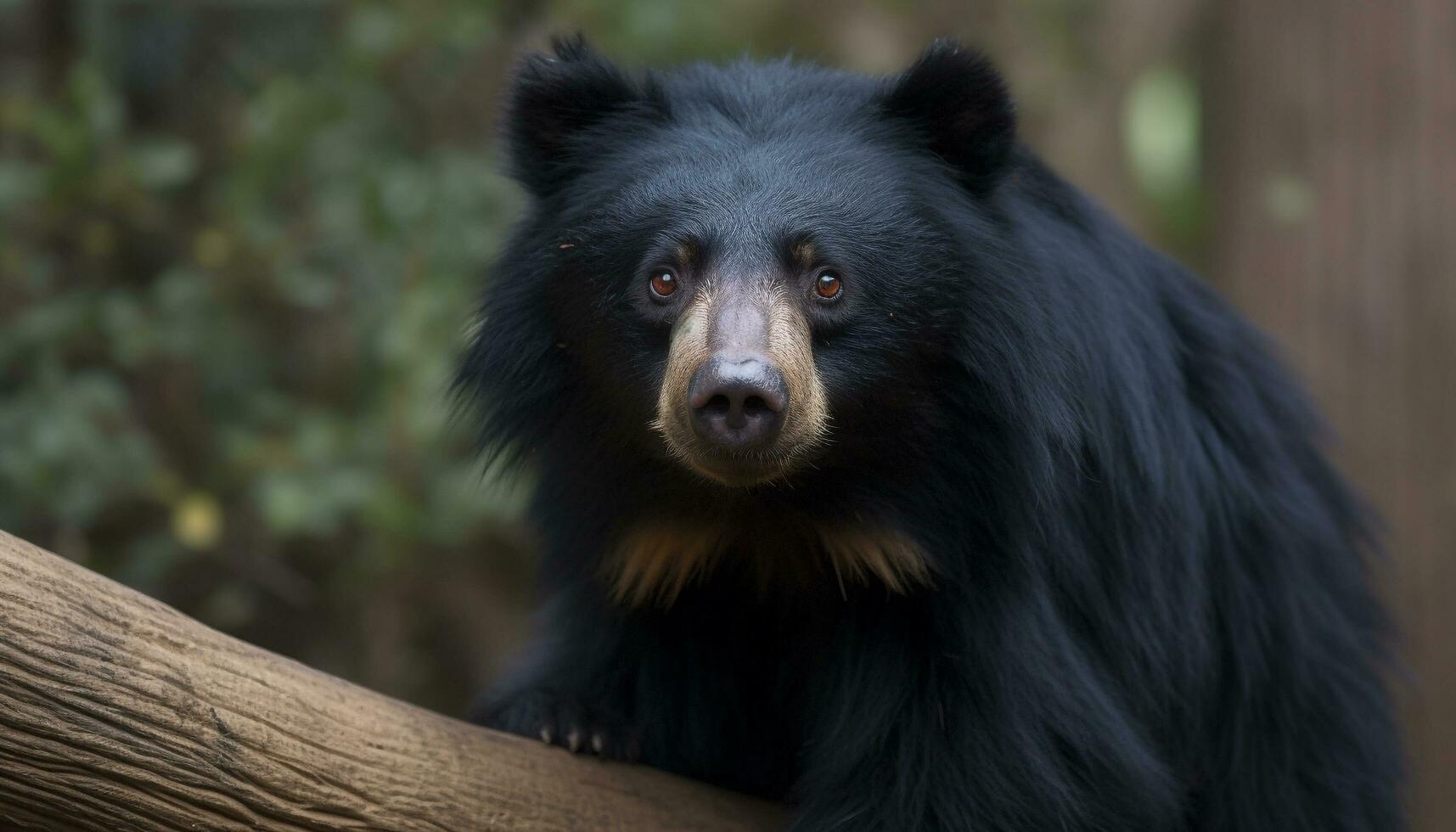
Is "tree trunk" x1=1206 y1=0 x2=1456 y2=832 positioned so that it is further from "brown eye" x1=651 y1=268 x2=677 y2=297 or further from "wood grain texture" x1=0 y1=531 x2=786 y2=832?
"wood grain texture" x1=0 y1=531 x2=786 y2=832

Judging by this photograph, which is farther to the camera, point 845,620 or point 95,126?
point 95,126

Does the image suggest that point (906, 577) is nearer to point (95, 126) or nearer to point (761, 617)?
point (761, 617)

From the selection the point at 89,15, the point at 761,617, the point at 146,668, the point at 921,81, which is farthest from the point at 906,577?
the point at 89,15

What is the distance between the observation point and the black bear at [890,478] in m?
3.40

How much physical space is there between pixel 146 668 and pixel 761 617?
1508mm

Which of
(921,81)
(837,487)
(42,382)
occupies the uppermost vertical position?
(921,81)

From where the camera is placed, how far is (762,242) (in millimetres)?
3344

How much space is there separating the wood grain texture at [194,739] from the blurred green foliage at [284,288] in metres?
1.69

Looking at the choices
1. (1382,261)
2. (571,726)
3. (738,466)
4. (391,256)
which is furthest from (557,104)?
(1382,261)

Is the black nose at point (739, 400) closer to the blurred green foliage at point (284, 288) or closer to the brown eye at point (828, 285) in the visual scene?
the brown eye at point (828, 285)

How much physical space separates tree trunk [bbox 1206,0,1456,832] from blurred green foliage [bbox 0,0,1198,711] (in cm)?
132

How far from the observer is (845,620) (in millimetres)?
3689

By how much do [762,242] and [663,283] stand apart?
25 centimetres

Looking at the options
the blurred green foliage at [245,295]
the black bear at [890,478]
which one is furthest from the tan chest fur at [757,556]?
the blurred green foliage at [245,295]
